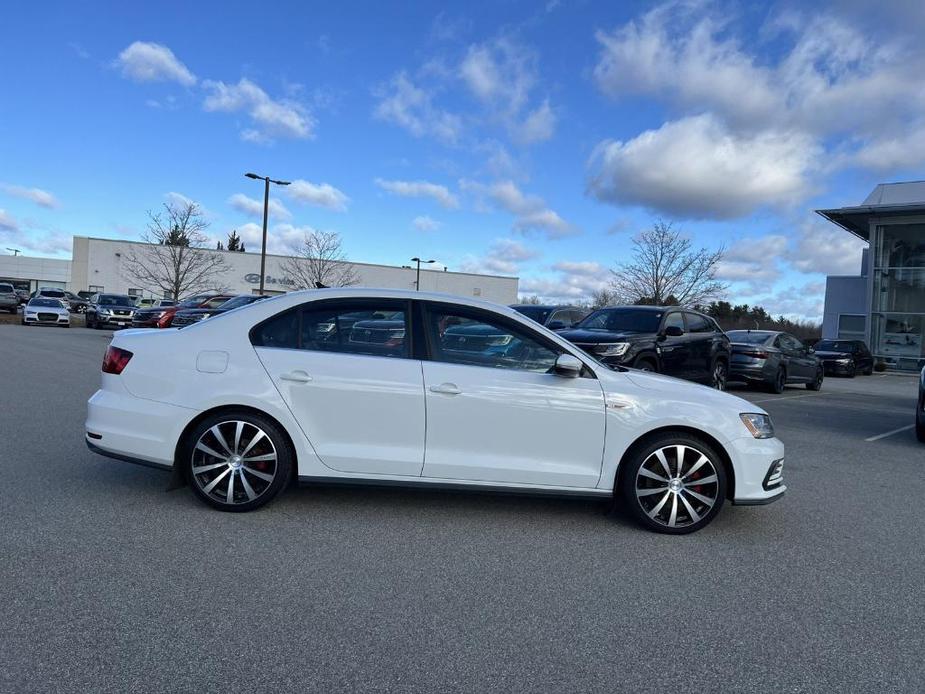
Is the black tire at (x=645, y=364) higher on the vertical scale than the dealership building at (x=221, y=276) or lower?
lower

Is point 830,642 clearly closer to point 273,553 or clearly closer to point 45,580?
point 273,553

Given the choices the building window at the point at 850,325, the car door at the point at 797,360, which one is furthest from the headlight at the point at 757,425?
the building window at the point at 850,325

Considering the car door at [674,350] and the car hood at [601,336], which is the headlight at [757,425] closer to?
the car hood at [601,336]

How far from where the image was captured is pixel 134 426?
4.86 metres

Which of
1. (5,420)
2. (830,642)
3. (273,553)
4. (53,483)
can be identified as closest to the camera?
(830,642)

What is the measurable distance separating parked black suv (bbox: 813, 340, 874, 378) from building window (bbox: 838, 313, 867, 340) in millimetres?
9465

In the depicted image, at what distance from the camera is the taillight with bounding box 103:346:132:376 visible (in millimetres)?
4973

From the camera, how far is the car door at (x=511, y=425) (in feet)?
15.3

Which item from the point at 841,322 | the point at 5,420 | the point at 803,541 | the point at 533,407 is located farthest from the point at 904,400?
the point at 841,322

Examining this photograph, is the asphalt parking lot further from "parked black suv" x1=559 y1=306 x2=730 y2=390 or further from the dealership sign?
the dealership sign

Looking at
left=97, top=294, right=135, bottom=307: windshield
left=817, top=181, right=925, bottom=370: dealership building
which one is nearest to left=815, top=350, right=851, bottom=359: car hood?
left=817, top=181, right=925, bottom=370: dealership building

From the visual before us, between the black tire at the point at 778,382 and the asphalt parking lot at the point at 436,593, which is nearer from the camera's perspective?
the asphalt parking lot at the point at 436,593

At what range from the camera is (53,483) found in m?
5.45

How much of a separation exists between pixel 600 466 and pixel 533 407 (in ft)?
2.06
